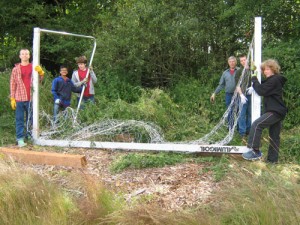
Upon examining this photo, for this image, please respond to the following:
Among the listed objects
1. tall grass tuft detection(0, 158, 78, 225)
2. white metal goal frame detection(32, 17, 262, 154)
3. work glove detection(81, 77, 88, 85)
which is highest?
work glove detection(81, 77, 88, 85)

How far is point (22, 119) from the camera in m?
7.70

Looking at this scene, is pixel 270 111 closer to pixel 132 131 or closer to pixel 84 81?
pixel 132 131

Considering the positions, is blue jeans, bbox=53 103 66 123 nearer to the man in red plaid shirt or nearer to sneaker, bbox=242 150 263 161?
the man in red plaid shirt

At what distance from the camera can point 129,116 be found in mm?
8523

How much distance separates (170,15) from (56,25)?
4320 millimetres

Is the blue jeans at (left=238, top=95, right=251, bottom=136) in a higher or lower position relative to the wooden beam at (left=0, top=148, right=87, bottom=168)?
higher

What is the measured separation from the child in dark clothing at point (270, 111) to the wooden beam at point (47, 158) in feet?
7.97

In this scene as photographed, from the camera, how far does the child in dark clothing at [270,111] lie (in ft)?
19.8

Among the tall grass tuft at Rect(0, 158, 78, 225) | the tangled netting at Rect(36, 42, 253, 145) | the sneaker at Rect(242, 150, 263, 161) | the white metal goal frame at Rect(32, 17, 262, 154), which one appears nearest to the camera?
the tall grass tuft at Rect(0, 158, 78, 225)

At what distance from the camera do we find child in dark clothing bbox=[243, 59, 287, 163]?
604 cm

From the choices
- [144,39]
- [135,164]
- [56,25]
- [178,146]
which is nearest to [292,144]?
[178,146]

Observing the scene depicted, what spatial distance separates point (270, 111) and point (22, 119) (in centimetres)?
431

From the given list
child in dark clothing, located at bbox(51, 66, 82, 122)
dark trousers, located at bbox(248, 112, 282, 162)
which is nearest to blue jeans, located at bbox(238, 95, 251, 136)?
dark trousers, located at bbox(248, 112, 282, 162)

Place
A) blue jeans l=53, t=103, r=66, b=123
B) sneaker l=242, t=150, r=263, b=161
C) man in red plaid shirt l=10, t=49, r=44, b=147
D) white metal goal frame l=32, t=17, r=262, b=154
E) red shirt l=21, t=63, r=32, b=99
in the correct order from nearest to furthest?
1. sneaker l=242, t=150, r=263, b=161
2. white metal goal frame l=32, t=17, r=262, b=154
3. man in red plaid shirt l=10, t=49, r=44, b=147
4. red shirt l=21, t=63, r=32, b=99
5. blue jeans l=53, t=103, r=66, b=123
